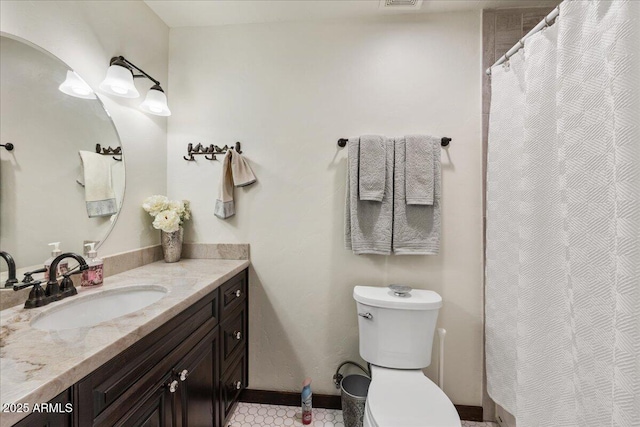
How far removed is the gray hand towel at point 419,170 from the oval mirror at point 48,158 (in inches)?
60.4

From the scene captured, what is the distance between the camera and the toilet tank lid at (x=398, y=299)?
1379 millimetres

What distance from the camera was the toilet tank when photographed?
1.39 metres

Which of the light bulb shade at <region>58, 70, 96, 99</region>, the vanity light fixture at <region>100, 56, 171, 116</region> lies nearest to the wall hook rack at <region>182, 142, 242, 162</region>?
the vanity light fixture at <region>100, 56, 171, 116</region>

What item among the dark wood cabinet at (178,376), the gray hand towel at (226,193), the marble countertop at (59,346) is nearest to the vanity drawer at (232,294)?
the dark wood cabinet at (178,376)

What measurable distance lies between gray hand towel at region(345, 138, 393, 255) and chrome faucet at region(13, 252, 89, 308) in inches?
48.2

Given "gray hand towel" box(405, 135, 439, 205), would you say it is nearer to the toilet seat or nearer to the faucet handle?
the toilet seat

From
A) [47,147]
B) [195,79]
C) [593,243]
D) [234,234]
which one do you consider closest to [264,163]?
[234,234]

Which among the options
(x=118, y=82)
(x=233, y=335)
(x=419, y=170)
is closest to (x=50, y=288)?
(x=233, y=335)

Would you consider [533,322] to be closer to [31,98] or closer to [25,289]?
[25,289]

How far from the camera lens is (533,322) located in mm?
1027

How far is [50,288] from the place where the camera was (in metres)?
0.97

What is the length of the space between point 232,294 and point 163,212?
614mm

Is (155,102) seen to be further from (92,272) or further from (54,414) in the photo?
(54,414)

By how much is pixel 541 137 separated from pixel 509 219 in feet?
1.34
